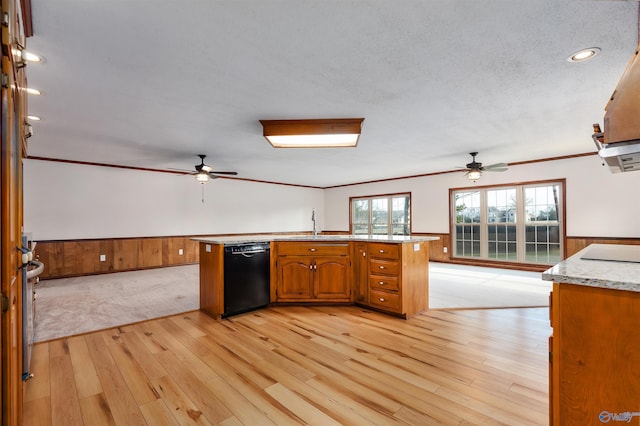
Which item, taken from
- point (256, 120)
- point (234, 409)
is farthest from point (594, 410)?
point (256, 120)

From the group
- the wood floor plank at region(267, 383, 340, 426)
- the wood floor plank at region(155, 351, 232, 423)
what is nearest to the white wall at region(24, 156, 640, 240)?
the wood floor plank at region(155, 351, 232, 423)

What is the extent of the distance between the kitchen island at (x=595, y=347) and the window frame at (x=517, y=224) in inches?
226

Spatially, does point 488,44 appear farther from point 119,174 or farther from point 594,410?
point 119,174

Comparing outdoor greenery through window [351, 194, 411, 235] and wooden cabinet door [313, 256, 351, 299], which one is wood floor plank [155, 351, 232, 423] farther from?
outdoor greenery through window [351, 194, 411, 235]

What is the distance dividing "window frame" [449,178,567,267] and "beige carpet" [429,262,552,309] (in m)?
0.37

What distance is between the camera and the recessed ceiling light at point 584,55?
210cm

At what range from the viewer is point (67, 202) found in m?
5.74

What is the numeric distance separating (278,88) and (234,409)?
2.51 m

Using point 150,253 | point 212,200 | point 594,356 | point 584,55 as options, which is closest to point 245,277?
point 594,356

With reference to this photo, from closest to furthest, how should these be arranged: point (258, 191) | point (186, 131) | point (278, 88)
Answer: point (278, 88) < point (186, 131) < point (258, 191)

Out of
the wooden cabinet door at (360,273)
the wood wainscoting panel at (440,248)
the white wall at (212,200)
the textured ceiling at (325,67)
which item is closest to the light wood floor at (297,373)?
the wooden cabinet door at (360,273)

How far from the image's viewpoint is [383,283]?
341 centimetres

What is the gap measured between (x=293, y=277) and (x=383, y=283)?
1.12 m

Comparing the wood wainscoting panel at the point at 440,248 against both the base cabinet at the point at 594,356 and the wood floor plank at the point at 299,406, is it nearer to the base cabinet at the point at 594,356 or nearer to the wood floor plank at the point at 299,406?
the wood floor plank at the point at 299,406
